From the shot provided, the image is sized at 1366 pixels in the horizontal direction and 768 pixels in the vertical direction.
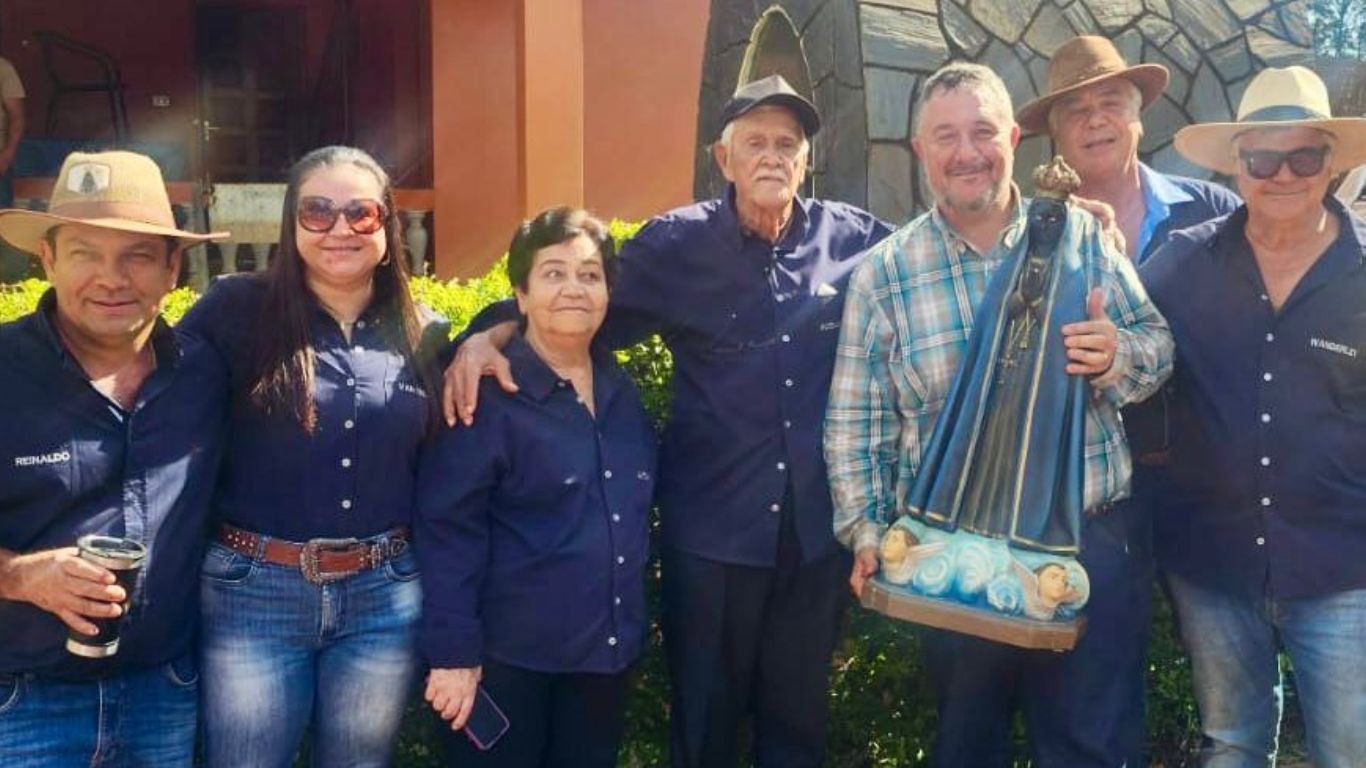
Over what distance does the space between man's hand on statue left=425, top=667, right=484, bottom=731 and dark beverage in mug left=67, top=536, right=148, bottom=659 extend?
0.67 m

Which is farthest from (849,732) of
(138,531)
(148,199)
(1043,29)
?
(1043,29)

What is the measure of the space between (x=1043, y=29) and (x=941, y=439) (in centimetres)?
470

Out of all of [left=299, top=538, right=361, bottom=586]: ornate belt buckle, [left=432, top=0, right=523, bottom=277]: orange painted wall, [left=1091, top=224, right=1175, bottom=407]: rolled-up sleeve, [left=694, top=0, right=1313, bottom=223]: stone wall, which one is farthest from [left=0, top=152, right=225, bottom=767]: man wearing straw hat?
[left=432, top=0, right=523, bottom=277]: orange painted wall

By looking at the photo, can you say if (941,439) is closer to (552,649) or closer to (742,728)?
(552,649)

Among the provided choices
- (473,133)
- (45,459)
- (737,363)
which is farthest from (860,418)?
(473,133)

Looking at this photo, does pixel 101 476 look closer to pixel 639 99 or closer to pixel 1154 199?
pixel 1154 199

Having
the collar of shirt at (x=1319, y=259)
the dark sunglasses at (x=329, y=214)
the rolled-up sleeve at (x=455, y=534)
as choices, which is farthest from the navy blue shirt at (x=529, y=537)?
the collar of shirt at (x=1319, y=259)

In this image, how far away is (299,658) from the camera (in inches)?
110

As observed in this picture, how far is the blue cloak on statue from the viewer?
9.25ft

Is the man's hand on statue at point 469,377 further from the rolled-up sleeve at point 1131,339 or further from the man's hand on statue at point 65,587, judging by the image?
the rolled-up sleeve at point 1131,339

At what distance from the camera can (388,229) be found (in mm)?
2967

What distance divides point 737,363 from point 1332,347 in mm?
1372

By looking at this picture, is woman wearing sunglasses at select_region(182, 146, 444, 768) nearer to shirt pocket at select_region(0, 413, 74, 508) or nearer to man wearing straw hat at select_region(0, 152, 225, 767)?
man wearing straw hat at select_region(0, 152, 225, 767)

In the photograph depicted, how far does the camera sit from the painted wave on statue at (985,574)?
2777mm
